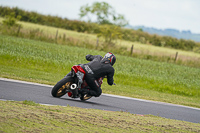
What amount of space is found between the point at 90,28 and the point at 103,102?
49.9m

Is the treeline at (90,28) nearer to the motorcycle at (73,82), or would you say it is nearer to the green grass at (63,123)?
the motorcycle at (73,82)

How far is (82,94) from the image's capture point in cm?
965

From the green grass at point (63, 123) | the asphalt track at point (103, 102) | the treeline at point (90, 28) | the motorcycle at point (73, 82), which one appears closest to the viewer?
the green grass at point (63, 123)

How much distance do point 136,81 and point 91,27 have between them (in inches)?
1688

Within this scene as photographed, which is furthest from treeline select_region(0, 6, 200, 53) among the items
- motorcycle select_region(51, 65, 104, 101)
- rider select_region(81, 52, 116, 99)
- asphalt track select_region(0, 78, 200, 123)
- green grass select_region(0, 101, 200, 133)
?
green grass select_region(0, 101, 200, 133)

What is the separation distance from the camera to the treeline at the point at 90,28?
2174 inches

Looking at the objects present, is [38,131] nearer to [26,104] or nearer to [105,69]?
[26,104]

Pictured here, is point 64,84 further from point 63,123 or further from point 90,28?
point 90,28

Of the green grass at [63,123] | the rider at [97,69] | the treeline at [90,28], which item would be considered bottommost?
the green grass at [63,123]

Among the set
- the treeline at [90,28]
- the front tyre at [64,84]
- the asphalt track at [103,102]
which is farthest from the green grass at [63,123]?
the treeline at [90,28]

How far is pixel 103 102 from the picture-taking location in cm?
1093

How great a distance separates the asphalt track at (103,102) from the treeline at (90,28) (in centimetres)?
4027

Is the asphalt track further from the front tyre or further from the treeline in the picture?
the treeline

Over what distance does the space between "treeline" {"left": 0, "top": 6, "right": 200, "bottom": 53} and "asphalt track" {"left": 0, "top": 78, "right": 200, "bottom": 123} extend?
132 feet
